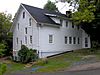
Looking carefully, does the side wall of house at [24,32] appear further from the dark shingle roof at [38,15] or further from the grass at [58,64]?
the grass at [58,64]

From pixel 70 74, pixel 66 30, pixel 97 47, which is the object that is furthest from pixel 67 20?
pixel 70 74

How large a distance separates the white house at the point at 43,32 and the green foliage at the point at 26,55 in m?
1.27

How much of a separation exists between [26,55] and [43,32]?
430 centimetres

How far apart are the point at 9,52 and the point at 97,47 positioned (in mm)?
16301

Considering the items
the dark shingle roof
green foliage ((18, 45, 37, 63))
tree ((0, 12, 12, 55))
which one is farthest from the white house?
tree ((0, 12, 12, 55))

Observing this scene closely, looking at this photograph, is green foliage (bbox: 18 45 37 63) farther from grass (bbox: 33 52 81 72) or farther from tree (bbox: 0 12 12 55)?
tree (bbox: 0 12 12 55)

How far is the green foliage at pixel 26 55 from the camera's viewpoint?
3453cm

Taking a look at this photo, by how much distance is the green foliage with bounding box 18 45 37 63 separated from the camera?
34531 mm

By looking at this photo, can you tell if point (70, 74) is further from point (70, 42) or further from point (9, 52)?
point (9, 52)

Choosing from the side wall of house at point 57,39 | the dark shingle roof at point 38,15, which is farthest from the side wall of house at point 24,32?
the side wall of house at point 57,39

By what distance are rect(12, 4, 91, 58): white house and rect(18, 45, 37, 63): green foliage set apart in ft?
4.15

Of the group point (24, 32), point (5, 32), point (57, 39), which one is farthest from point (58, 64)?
point (5, 32)

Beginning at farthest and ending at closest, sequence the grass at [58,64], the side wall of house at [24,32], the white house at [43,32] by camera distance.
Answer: the side wall of house at [24,32], the white house at [43,32], the grass at [58,64]

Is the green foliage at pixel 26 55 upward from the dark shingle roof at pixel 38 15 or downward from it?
downward
